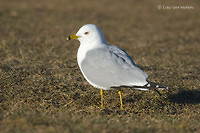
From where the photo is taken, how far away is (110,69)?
4.83m

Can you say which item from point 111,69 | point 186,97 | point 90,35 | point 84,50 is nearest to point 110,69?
point 111,69

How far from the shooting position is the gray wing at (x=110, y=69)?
4746 millimetres

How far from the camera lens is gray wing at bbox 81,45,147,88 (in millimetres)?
4746

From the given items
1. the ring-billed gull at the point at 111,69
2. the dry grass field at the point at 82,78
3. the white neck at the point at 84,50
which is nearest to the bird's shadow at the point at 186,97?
the dry grass field at the point at 82,78

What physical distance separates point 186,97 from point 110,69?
1798 millimetres

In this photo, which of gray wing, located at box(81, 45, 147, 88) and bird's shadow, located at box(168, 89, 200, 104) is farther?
bird's shadow, located at box(168, 89, 200, 104)

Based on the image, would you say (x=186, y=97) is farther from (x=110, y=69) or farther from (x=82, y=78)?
(x=82, y=78)

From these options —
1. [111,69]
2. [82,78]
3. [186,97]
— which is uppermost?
[111,69]

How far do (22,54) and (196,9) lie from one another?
35.3 ft

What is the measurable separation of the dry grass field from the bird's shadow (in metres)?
0.02

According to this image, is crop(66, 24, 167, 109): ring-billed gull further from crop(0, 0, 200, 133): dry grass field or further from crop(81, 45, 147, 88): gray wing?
crop(0, 0, 200, 133): dry grass field

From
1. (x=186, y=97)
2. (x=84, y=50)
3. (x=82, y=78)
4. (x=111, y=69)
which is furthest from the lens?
(x=82, y=78)

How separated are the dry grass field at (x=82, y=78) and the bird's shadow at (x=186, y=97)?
2 centimetres

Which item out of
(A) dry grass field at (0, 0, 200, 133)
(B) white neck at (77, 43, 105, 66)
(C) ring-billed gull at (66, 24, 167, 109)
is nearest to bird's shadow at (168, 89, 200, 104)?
(A) dry grass field at (0, 0, 200, 133)
